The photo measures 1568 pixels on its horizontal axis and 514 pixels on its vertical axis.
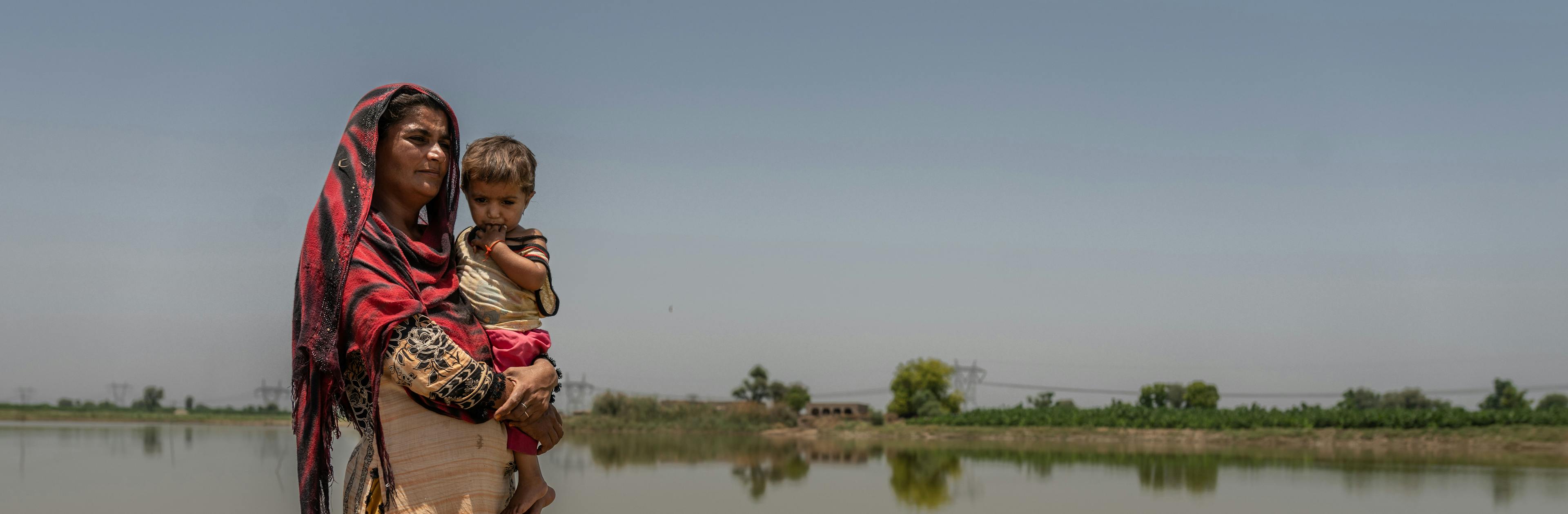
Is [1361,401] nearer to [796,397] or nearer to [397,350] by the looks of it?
[796,397]

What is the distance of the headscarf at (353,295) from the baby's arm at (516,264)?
0.08 meters

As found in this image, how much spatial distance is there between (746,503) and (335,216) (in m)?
12.3

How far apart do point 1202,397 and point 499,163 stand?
138 ft

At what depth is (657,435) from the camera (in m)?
35.2

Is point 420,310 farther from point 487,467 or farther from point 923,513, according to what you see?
point 923,513

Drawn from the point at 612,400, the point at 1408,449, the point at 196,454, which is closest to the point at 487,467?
the point at 196,454

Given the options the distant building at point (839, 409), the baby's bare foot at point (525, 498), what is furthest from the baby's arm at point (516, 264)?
the distant building at point (839, 409)

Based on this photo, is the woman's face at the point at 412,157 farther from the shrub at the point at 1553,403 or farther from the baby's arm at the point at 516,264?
the shrub at the point at 1553,403

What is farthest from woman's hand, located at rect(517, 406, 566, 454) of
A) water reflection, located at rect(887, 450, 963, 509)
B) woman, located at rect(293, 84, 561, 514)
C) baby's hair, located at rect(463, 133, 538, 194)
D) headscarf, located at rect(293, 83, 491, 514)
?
water reflection, located at rect(887, 450, 963, 509)

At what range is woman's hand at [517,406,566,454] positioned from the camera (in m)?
1.68

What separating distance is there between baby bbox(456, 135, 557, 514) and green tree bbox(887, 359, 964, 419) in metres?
38.2

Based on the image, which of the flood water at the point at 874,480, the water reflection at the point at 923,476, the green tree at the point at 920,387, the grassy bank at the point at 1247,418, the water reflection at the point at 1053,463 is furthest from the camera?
the green tree at the point at 920,387

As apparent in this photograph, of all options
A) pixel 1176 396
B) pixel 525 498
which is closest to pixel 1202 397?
pixel 1176 396

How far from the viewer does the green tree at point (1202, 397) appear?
4006 centimetres
